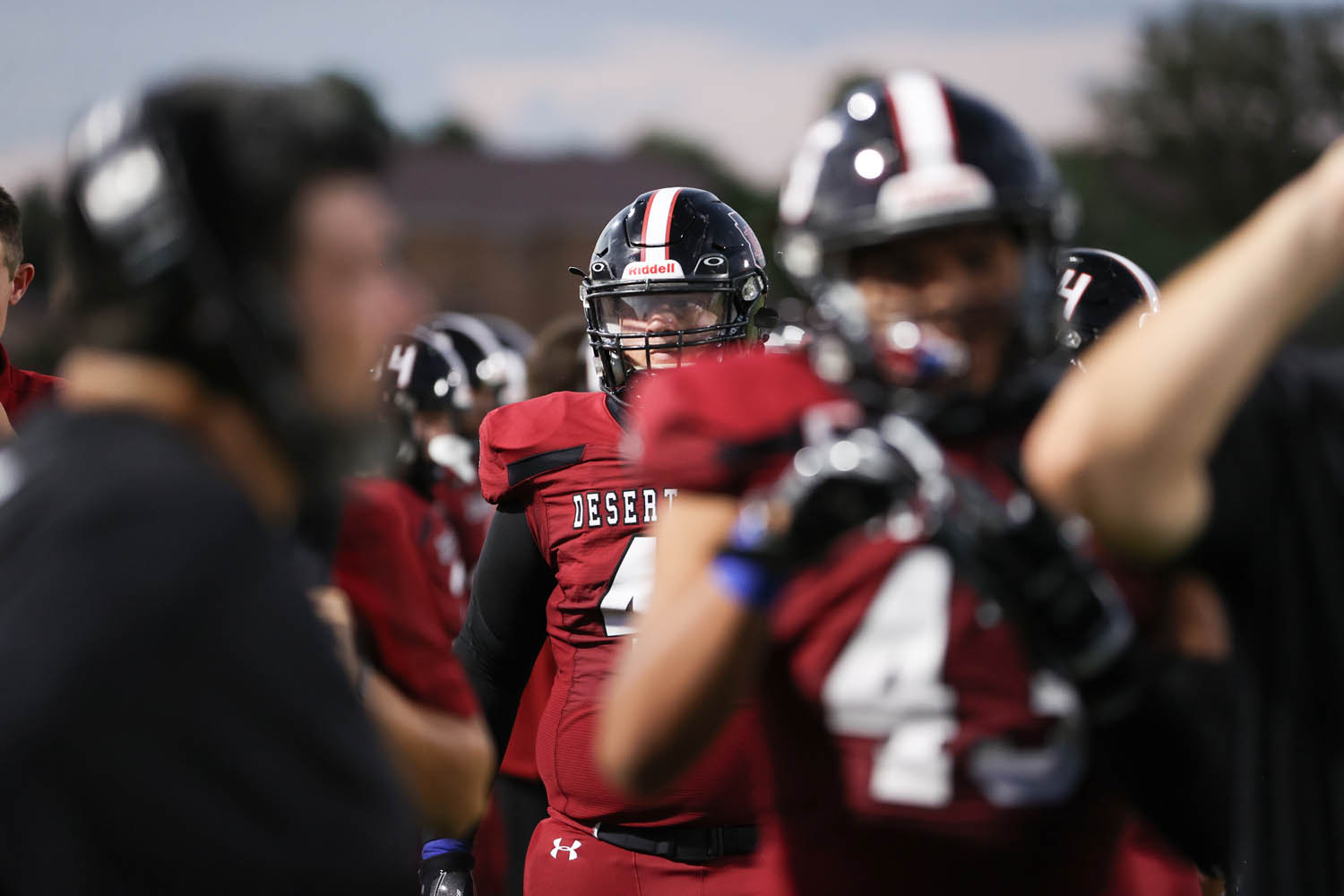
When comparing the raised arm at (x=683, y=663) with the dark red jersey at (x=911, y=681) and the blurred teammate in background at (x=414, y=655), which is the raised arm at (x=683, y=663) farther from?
the blurred teammate in background at (x=414, y=655)

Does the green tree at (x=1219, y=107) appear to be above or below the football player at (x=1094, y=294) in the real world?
below

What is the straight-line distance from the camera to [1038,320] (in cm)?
175

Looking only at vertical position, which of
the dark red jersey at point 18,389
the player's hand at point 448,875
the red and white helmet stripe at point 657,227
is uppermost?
the red and white helmet stripe at point 657,227

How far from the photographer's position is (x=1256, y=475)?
1631mm

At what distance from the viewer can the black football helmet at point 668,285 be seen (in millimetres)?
3484

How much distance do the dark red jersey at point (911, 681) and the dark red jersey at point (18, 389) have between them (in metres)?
3.10

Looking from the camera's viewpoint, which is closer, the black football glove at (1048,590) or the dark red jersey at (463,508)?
the black football glove at (1048,590)

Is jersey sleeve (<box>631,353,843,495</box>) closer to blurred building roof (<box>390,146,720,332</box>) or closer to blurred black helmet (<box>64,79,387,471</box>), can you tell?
blurred black helmet (<box>64,79,387,471</box>)

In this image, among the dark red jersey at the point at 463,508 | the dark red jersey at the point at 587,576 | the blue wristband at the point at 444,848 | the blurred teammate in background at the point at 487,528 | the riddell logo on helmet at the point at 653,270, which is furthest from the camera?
the dark red jersey at the point at 463,508

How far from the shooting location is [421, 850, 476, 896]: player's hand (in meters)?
3.62

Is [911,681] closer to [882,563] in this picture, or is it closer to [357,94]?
[882,563]

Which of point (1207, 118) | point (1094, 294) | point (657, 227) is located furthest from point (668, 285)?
point (1207, 118)

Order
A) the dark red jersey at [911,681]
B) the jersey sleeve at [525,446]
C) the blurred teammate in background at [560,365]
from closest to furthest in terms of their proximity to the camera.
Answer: the dark red jersey at [911,681] < the jersey sleeve at [525,446] < the blurred teammate in background at [560,365]

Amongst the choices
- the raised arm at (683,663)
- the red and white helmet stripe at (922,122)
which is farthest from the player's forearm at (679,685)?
the red and white helmet stripe at (922,122)
